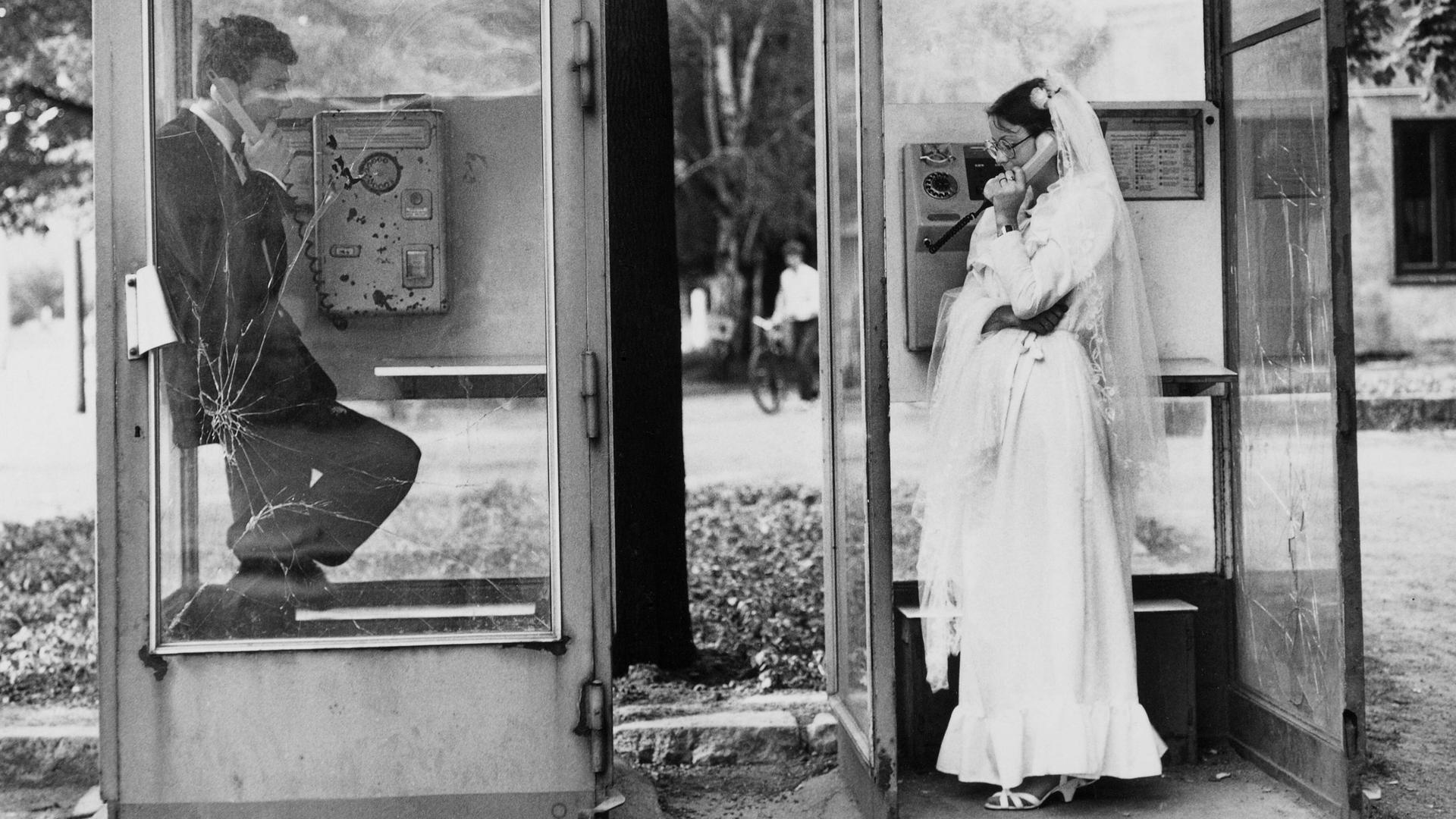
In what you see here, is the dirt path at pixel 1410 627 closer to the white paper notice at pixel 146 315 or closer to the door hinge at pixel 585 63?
the door hinge at pixel 585 63

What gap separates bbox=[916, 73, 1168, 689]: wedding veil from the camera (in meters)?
4.16

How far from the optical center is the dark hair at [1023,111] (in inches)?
166

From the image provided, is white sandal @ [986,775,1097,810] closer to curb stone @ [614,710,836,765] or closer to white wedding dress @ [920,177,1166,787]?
white wedding dress @ [920,177,1166,787]

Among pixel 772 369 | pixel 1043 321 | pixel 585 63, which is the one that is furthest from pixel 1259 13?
pixel 772 369

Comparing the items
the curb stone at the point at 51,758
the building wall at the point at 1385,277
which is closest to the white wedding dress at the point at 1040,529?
the curb stone at the point at 51,758

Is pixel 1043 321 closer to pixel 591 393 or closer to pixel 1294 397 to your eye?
pixel 1294 397

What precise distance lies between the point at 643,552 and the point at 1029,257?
1917mm

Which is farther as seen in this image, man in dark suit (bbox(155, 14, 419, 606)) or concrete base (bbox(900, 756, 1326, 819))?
concrete base (bbox(900, 756, 1326, 819))

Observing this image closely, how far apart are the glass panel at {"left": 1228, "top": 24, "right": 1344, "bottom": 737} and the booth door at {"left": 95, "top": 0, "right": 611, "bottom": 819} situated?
1.89 m

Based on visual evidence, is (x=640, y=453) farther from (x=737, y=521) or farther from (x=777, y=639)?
(x=737, y=521)

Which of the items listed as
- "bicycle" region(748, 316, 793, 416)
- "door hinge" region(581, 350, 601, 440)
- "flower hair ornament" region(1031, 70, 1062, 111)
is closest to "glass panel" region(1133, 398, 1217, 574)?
"flower hair ornament" region(1031, 70, 1062, 111)

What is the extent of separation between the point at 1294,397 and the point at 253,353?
280 centimetres

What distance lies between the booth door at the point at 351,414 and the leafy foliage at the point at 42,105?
5478mm

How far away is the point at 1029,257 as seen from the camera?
416 centimetres
